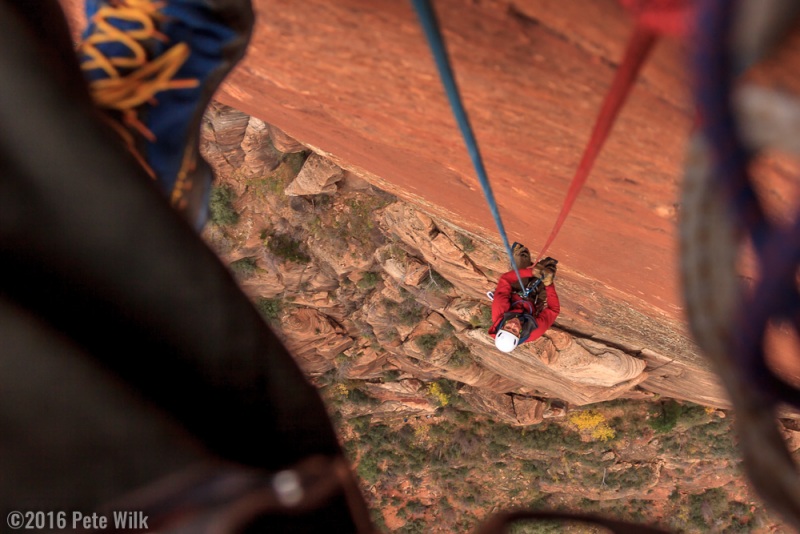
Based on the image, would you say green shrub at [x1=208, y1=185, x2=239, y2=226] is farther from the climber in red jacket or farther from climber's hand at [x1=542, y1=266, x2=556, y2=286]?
climber's hand at [x1=542, y1=266, x2=556, y2=286]

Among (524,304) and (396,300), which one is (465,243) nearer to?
(524,304)

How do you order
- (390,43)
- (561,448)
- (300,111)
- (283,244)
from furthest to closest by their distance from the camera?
1. (561,448)
2. (283,244)
3. (300,111)
4. (390,43)

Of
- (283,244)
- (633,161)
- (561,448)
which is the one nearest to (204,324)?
(633,161)

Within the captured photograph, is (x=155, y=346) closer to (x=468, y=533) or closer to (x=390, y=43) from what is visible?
(x=390, y=43)

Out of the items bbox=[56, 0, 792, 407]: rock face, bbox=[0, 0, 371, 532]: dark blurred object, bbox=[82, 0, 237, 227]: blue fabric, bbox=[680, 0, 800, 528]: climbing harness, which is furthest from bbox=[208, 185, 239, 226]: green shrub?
bbox=[680, 0, 800, 528]: climbing harness

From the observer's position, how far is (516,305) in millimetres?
4062

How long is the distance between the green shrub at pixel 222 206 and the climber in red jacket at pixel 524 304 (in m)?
4.07

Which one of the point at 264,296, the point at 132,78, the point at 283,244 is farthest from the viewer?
the point at 264,296

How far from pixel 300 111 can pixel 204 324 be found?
206 centimetres

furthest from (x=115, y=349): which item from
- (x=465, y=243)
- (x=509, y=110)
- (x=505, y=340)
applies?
(x=465, y=243)

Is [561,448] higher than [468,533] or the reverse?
higher

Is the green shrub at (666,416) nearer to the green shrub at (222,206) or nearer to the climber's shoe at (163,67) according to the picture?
the green shrub at (222,206)

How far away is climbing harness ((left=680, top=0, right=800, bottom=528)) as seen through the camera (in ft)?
1.93

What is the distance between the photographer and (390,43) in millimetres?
1663
